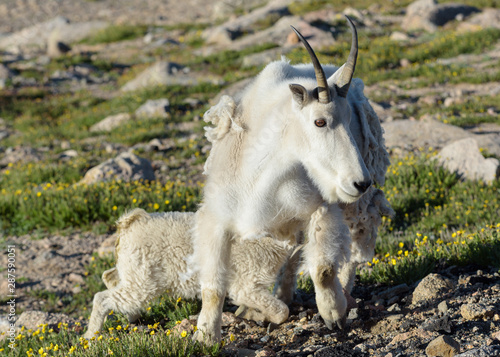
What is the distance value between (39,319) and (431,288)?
4070 millimetres

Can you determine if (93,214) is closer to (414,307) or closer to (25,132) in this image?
(414,307)

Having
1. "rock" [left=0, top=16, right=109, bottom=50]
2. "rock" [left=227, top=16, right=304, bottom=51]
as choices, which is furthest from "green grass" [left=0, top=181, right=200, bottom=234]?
"rock" [left=0, top=16, right=109, bottom=50]

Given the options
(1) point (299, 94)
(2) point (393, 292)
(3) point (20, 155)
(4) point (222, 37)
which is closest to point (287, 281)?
(2) point (393, 292)

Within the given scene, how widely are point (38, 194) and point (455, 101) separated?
994 centimetres

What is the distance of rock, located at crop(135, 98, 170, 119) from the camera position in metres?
15.1

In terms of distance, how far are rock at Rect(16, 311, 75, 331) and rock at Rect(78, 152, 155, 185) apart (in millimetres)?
3855

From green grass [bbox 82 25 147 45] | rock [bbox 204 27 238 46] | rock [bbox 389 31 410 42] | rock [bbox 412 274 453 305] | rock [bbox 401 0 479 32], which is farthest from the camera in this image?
green grass [bbox 82 25 147 45]

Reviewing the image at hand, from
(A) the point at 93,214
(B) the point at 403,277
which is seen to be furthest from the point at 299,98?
(A) the point at 93,214

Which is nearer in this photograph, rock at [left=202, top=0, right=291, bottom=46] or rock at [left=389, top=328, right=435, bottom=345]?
rock at [left=389, top=328, right=435, bottom=345]

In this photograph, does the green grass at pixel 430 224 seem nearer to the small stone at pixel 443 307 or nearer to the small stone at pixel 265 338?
the small stone at pixel 443 307

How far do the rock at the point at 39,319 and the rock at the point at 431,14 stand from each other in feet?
65.0

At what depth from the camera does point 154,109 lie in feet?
50.1

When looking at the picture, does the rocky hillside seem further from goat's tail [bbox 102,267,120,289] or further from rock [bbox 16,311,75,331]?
goat's tail [bbox 102,267,120,289]

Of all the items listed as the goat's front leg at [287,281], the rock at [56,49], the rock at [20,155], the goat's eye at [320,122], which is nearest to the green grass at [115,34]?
the rock at [56,49]
